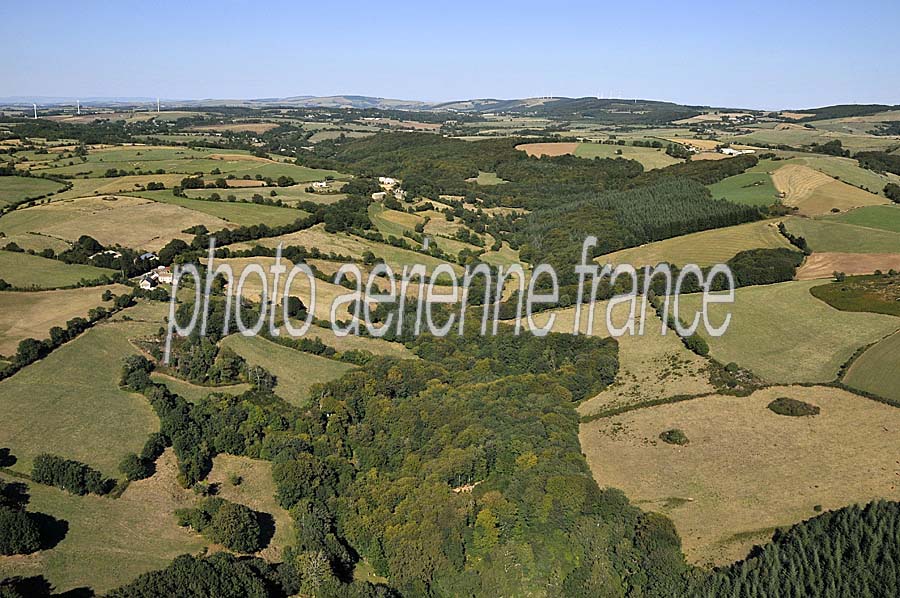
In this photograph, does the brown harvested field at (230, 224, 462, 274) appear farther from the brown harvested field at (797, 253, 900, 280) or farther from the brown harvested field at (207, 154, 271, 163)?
the brown harvested field at (207, 154, 271, 163)

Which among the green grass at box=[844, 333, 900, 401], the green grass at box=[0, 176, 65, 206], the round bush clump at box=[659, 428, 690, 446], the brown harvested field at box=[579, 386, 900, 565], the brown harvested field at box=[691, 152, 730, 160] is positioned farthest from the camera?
the brown harvested field at box=[691, 152, 730, 160]

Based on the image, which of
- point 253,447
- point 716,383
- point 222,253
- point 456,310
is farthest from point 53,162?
point 716,383

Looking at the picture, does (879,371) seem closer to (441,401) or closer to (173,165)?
(441,401)

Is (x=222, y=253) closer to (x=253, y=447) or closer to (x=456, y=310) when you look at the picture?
(x=456, y=310)

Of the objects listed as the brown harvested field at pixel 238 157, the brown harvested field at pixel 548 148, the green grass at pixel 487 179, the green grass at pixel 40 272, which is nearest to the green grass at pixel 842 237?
the green grass at pixel 487 179

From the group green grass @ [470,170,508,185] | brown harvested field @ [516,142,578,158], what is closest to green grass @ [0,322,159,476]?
green grass @ [470,170,508,185]
